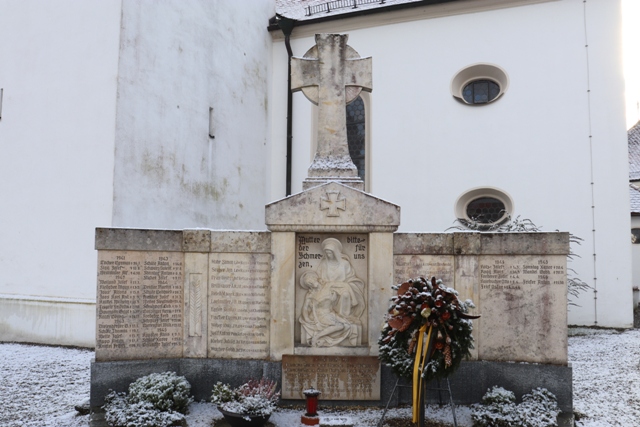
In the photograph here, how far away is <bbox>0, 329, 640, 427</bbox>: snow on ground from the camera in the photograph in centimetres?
580

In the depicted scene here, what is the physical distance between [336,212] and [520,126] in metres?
8.92

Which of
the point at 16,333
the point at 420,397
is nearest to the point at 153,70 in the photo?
the point at 16,333

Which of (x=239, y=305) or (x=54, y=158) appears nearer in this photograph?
(x=239, y=305)

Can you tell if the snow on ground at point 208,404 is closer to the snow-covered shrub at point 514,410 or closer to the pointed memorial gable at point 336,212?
the snow-covered shrub at point 514,410

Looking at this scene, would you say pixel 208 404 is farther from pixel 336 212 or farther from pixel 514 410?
pixel 514 410

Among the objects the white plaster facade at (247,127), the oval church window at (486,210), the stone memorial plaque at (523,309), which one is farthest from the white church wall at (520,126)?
the stone memorial plaque at (523,309)

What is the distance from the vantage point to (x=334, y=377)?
605 centimetres

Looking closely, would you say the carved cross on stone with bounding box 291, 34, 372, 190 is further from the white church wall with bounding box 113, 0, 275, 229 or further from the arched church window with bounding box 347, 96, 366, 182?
the arched church window with bounding box 347, 96, 366, 182

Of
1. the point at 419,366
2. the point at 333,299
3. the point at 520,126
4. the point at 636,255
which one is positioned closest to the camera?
the point at 419,366

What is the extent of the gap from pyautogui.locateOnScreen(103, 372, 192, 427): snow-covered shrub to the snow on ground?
221 mm

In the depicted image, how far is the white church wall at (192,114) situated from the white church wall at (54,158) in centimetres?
43

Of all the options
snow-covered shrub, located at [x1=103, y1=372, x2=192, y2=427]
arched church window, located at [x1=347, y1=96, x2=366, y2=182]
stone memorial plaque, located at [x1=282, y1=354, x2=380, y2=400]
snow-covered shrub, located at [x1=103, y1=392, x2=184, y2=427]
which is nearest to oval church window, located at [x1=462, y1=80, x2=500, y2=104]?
arched church window, located at [x1=347, y1=96, x2=366, y2=182]

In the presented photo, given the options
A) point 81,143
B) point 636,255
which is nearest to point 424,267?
point 81,143

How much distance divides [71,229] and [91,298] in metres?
1.37
